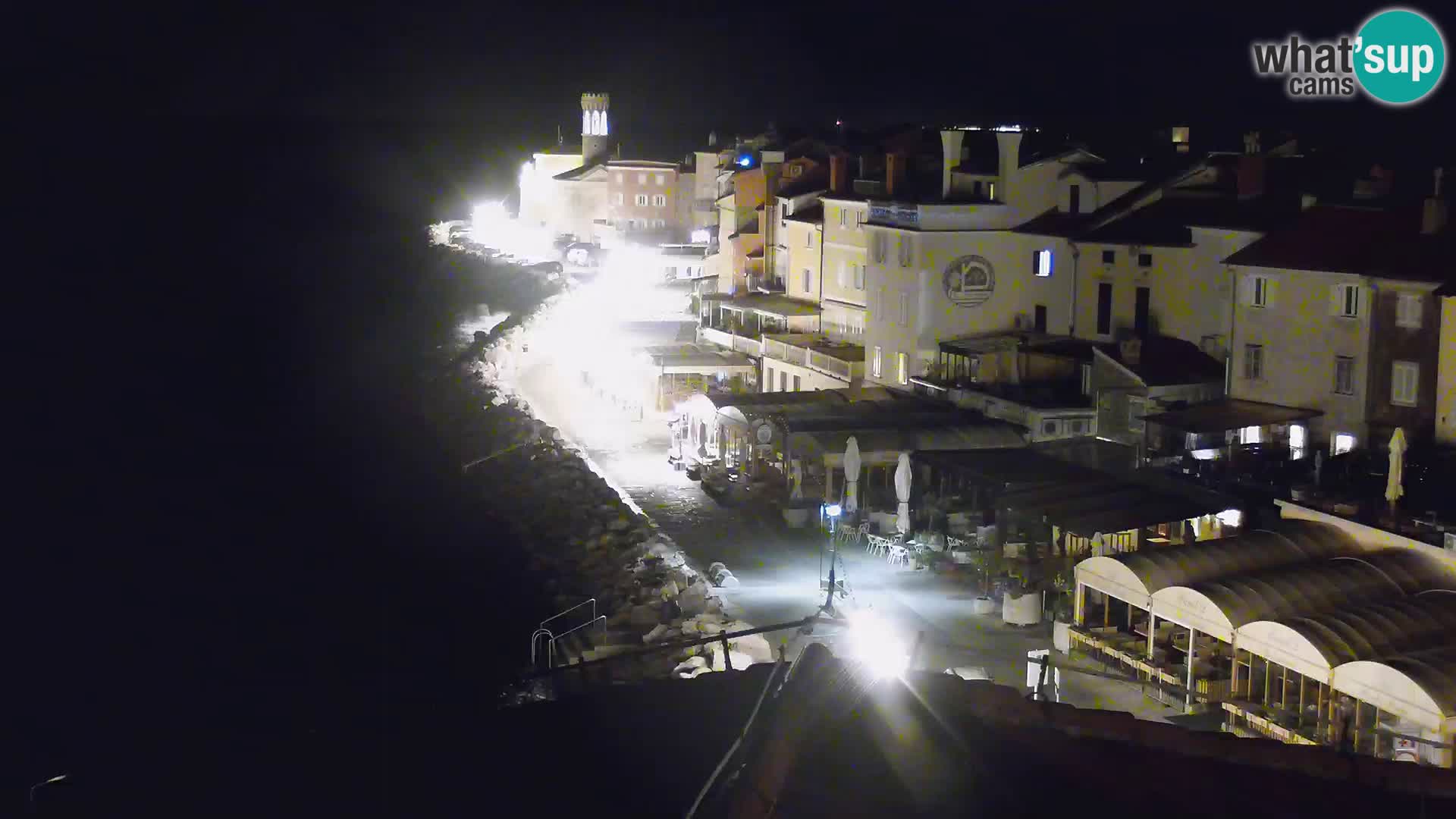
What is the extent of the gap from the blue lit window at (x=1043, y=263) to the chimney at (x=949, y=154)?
2454mm

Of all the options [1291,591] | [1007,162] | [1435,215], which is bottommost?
[1291,591]

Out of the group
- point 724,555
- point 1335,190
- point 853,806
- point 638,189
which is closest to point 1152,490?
point 724,555

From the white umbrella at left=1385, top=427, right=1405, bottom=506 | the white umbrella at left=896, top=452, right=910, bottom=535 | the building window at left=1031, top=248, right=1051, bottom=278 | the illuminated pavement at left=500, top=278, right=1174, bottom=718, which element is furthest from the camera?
the building window at left=1031, top=248, right=1051, bottom=278

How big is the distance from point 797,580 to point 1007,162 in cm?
1423

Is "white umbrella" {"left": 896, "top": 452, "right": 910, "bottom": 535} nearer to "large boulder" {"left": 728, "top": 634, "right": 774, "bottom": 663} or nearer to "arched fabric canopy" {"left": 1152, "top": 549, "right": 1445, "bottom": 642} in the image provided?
"large boulder" {"left": 728, "top": 634, "right": 774, "bottom": 663}

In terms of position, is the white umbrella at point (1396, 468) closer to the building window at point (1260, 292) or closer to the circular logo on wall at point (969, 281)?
the building window at point (1260, 292)

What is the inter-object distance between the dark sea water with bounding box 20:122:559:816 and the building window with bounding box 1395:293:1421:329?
504 inches

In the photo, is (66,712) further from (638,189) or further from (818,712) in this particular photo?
(638,189)

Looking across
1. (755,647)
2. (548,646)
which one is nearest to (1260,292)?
(755,647)

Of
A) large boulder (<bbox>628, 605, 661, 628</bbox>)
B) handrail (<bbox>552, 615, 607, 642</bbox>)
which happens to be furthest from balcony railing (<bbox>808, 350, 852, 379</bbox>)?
handrail (<bbox>552, 615, 607, 642</bbox>)

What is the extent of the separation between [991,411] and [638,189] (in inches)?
1724

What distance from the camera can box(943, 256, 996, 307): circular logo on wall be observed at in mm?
32969

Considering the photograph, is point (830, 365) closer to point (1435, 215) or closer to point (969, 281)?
point (969, 281)

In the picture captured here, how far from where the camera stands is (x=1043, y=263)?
32.6 m
